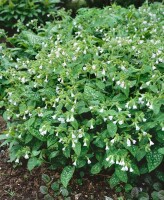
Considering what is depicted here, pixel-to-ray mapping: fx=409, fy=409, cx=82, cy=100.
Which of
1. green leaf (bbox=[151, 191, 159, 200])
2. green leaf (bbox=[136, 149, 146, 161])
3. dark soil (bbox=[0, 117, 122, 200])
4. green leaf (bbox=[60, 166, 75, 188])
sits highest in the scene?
green leaf (bbox=[136, 149, 146, 161])

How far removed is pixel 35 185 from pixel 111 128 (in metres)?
1.05

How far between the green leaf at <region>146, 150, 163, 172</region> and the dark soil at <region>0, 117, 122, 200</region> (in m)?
0.54

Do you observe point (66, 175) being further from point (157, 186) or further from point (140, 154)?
point (157, 186)

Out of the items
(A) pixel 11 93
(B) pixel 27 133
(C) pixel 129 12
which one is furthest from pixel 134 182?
(C) pixel 129 12

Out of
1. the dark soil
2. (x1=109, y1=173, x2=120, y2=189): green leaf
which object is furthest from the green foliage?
(x1=109, y1=173, x2=120, y2=189): green leaf

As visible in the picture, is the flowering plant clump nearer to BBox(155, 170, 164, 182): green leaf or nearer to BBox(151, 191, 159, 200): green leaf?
BBox(155, 170, 164, 182): green leaf

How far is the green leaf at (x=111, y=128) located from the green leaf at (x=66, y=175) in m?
0.56

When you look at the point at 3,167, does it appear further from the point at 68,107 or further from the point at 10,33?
the point at 10,33

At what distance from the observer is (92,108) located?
351cm

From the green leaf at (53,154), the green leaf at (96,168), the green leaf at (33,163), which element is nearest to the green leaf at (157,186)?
the green leaf at (96,168)

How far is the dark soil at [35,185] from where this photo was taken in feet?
12.7

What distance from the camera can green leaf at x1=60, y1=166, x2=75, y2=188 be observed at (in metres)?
3.66

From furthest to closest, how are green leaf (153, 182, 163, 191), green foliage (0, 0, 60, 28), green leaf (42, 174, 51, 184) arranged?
green foliage (0, 0, 60, 28) → green leaf (42, 174, 51, 184) → green leaf (153, 182, 163, 191)

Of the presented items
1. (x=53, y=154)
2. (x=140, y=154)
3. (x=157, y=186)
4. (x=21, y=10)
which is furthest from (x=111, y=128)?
(x=21, y=10)
